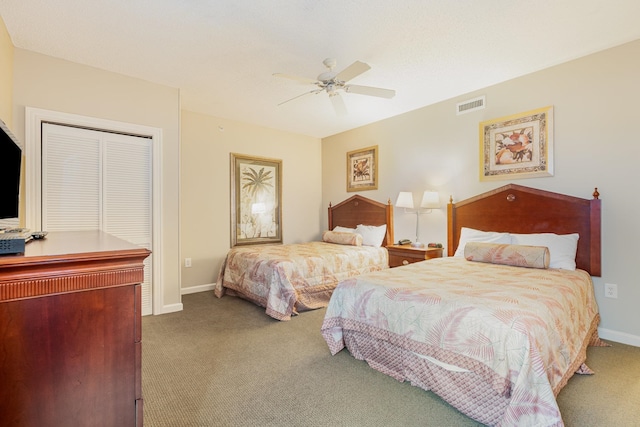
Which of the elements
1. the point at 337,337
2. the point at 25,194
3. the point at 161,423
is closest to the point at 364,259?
the point at 337,337

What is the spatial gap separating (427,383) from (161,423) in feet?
5.37

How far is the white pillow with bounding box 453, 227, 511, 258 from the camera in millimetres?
3326

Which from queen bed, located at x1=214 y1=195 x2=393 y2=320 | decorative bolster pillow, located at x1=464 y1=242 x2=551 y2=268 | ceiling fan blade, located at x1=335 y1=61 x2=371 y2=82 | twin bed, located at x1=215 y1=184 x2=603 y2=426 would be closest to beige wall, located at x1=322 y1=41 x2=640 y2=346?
twin bed, located at x1=215 y1=184 x2=603 y2=426

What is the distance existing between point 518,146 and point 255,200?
380 centimetres

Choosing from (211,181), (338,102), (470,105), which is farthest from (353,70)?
(211,181)

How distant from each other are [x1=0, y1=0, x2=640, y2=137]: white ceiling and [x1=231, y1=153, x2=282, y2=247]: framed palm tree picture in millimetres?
1600

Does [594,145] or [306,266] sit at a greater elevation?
[594,145]

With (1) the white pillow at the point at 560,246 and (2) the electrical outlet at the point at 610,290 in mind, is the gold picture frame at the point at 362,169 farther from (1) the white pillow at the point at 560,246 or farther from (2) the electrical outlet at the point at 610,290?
(2) the electrical outlet at the point at 610,290

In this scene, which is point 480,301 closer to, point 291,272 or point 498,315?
point 498,315

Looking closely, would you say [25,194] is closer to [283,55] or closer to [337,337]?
[283,55]

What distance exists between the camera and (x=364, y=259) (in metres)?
4.28

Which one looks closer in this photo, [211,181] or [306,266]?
[306,266]

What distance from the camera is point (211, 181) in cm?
474

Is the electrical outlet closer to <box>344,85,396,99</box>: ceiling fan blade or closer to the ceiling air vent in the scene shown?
the ceiling air vent
